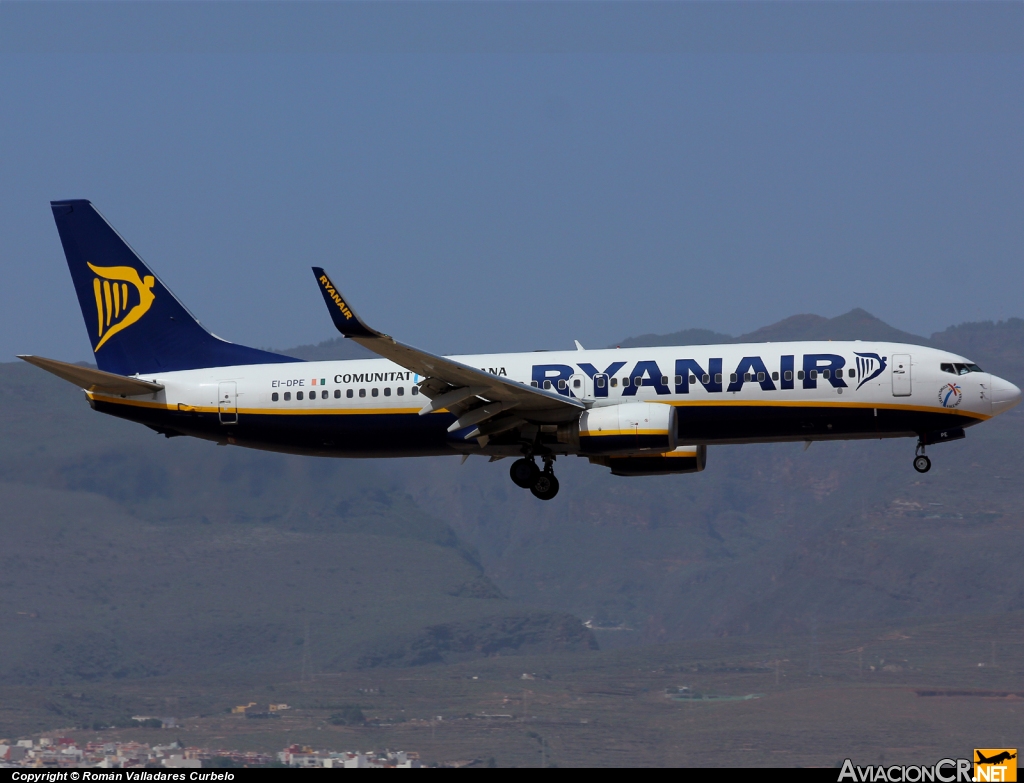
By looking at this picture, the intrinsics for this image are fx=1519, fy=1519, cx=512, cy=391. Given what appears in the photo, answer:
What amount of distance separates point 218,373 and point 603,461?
44.8 feet

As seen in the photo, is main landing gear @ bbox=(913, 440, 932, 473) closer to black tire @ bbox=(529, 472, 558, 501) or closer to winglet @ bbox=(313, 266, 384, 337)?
black tire @ bbox=(529, 472, 558, 501)

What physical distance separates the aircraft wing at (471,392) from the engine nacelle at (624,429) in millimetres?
546

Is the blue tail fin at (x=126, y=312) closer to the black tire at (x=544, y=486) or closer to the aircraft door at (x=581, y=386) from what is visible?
the black tire at (x=544, y=486)

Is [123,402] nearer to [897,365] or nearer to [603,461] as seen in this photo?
[603,461]

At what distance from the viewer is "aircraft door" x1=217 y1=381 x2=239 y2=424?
169ft

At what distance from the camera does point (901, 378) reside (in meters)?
48.1

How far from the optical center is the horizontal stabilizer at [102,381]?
159 ft

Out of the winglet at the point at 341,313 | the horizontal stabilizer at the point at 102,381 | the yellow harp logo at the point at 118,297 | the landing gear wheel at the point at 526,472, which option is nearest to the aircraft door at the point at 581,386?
the landing gear wheel at the point at 526,472

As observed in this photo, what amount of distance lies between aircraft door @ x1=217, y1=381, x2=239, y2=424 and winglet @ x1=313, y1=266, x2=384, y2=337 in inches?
420

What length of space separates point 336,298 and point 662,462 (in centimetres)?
1449

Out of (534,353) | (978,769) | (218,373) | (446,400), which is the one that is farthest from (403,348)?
(978,769)

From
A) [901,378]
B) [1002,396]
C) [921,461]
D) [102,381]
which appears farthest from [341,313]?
[1002,396]

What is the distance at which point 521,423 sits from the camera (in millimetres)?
48500

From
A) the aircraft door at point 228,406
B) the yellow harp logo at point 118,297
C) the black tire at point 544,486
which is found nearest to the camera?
the black tire at point 544,486
